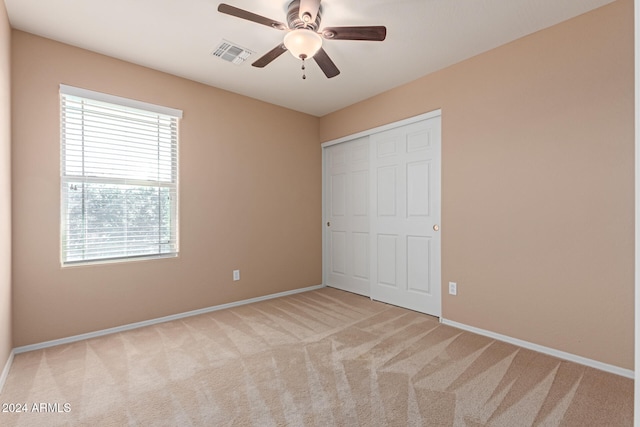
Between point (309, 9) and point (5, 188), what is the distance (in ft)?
8.02

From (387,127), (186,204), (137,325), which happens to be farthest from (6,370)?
(387,127)

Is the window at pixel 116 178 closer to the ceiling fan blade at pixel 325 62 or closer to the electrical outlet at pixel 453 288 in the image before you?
the ceiling fan blade at pixel 325 62

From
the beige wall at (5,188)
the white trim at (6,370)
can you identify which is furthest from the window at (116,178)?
the white trim at (6,370)

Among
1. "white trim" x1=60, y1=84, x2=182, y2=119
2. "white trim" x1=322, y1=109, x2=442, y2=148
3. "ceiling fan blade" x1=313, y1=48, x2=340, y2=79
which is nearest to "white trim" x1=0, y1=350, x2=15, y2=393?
"white trim" x1=60, y1=84, x2=182, y2=119

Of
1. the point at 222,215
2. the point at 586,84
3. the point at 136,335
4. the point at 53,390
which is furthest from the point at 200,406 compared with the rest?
the point at 586,84

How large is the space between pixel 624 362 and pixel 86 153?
4.45 metres

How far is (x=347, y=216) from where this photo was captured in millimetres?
4234

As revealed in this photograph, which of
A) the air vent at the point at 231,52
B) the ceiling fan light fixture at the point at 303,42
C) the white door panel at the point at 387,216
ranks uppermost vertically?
the air vent at the point at 231,52

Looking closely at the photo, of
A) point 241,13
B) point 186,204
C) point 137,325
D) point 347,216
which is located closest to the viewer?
point 241,13

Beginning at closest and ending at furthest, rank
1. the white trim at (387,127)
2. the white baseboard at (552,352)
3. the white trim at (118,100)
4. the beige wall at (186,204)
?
1. the white baseboard at (552,352)
2. the beige wall at (186,204)
3. the white trim at (118,100)
4. the white trim at (387,127)

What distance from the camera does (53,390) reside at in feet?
6.20

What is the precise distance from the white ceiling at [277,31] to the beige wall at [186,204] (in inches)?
11.2

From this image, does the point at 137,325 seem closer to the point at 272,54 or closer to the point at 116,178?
the point at 116,178

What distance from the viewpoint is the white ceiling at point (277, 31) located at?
2.12 metres
